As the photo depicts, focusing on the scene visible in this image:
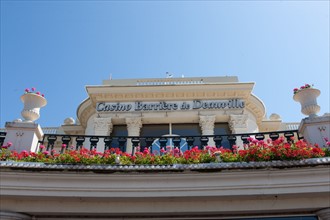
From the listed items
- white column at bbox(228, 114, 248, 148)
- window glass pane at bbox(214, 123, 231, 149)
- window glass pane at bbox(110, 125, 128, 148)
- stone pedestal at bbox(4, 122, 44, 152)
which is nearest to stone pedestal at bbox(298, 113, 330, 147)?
white column at bbox(228, 114, 248, 148)

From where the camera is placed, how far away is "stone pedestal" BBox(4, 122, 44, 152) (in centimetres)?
785

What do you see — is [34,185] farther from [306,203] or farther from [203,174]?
[306,203]

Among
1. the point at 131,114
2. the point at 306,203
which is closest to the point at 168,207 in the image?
the point at 306,203

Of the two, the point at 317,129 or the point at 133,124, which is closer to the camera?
the point at 317,129

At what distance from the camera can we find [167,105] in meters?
15.6

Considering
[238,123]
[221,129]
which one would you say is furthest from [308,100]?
[221,129]

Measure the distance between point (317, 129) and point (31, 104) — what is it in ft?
24.9

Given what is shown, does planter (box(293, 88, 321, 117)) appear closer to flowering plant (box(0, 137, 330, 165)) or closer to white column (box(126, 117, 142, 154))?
flowering plant (box(0, 137, 330, 165))

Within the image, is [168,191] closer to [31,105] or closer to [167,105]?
[31,105]

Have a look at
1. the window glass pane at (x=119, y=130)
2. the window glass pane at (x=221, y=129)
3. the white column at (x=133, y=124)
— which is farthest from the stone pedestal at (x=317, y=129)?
the window glass pane at (x=119, y=130)

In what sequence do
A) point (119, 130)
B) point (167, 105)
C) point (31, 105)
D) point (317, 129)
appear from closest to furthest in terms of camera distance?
point (317, 129) < point (31, 105) < point (119, 130) < point (167, 105)

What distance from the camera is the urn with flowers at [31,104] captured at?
333 inches

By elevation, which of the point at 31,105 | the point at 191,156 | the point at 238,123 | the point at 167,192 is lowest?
the point at 167,192

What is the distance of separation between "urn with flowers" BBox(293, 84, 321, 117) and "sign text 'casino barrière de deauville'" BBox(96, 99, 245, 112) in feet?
22.4
